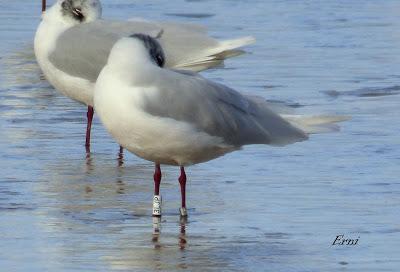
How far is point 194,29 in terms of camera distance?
39.0 feet

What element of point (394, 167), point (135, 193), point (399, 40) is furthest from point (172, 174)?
point (399, 40)

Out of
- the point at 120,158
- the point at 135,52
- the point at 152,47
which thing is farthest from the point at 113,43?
the point at 135,52

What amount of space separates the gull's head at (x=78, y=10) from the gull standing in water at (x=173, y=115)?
291cm

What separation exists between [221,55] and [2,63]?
402 cm

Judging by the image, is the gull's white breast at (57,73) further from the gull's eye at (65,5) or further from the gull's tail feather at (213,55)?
the gull's tail feather at (213,55)

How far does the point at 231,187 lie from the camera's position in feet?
30.3

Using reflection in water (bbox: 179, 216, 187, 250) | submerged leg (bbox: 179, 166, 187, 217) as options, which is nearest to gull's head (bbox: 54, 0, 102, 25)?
submerged leg (bbox: 179, 166, 187, 217)

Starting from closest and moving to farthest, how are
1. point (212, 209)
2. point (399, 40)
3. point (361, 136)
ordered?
1. point (212, 209)
2. point (361, 136)
3. point (399, 40)

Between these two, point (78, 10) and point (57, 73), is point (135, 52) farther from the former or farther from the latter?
point (78, 10)

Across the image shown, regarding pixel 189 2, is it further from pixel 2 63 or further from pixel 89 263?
pixel 89 263

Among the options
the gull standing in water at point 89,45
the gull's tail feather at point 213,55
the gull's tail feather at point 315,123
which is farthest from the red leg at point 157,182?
the gull's tail feather at point 213,55

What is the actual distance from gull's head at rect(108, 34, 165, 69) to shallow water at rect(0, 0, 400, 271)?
859mm

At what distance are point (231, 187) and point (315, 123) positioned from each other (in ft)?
2.49

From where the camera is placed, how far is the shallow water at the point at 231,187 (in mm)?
7492
